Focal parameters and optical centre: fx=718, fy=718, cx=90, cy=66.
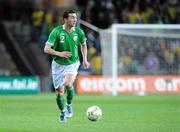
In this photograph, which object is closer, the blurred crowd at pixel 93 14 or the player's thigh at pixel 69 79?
the player's thigh at pixel 69 79

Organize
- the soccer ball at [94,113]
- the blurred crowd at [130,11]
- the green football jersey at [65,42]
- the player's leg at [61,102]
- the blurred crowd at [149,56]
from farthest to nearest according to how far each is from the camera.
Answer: the blurred crowd at [130,11], the blurred crowd at [149,56], the green football jersey at [65,42], the player's leg at [61,102], the soccer ball at [94,113]

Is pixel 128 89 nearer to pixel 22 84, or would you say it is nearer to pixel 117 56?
pixel 117 56

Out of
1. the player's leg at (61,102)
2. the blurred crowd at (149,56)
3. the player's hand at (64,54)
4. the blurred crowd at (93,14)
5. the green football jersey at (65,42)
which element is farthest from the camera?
the blurred crowd at (93,14)

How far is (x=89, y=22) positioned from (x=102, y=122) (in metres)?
19.4

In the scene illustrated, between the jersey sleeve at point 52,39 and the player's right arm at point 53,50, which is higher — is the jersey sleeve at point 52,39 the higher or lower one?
the higher one

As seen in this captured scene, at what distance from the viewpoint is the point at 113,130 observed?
13492mm

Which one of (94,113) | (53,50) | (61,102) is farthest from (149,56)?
(94,113)

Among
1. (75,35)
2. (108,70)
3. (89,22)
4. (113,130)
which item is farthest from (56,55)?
(89,22)

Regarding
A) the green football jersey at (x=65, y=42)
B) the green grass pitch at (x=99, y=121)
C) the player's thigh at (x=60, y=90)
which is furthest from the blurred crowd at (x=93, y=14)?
the player's thigh at (x=60, y=90)

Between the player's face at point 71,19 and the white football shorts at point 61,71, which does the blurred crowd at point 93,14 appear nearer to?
the white football shorts at point 61,71

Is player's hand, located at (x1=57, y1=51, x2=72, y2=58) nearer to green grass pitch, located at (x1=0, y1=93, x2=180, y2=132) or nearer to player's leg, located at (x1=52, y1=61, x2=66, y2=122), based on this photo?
player's leg, located at (x1=52, y1=61, x2=66, y2=122)

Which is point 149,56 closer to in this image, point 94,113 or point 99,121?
point 99,121

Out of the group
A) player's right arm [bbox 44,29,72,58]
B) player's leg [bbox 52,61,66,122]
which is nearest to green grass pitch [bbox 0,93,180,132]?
player's leg [bbox 52,61,66,122]

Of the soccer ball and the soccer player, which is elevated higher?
the soccer player
